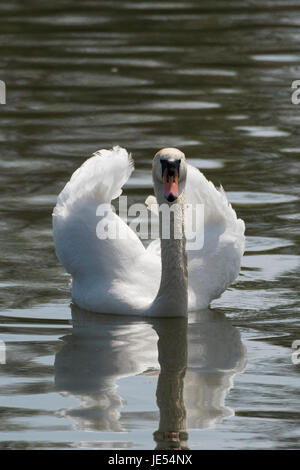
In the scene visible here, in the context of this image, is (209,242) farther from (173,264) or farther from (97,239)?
(97,239)

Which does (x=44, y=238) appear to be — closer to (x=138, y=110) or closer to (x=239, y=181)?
(x=239, y=181)

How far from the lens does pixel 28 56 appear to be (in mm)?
17922

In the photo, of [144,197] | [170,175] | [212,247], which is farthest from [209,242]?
[144,197]

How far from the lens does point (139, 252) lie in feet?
30.0

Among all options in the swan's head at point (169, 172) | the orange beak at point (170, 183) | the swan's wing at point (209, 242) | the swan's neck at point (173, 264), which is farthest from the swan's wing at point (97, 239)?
the orange beak at point (170, 183)

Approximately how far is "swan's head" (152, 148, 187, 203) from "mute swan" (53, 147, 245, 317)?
0.01m

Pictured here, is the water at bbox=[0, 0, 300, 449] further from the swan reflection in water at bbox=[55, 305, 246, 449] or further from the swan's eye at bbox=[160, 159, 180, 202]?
the swan's eye at bbox=[160, 159, 180, 202]

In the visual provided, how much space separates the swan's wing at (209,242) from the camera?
352 inches

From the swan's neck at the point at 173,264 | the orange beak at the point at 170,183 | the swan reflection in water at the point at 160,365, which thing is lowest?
the swan reflection in water at the point at 160,365

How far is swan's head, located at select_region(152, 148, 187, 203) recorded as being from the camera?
27.2 feet

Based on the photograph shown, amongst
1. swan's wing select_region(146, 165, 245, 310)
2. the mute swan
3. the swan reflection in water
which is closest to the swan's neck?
the mute swan

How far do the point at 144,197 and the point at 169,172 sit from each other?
3.02 meters

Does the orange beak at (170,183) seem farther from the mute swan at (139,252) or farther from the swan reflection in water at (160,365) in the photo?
the swan reflection in water at (160,365)

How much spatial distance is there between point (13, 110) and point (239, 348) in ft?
24.9
